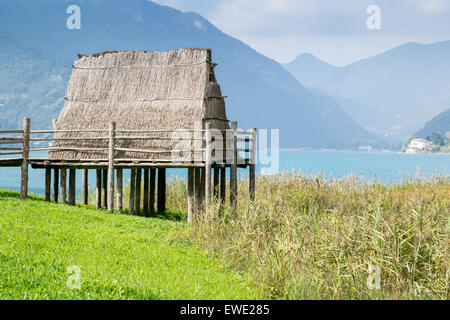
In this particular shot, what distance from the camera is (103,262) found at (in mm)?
8023

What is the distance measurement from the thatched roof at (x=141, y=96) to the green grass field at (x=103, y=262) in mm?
3839

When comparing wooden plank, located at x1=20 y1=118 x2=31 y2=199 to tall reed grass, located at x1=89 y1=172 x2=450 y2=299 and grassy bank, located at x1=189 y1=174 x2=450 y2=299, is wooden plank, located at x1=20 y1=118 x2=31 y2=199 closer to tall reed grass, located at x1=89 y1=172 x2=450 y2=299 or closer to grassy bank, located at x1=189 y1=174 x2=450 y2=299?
tall reed grass, located at x1=89 y1=172 x2=450 y2=299

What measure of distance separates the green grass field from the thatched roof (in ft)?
12.6

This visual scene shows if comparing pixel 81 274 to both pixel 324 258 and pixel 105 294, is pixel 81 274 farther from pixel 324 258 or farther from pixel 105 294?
pixel 324 258

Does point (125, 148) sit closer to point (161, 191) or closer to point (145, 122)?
point (145, 122)

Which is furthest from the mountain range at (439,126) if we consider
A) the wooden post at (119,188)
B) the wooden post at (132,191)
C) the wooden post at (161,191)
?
the wooden post at (119,188)

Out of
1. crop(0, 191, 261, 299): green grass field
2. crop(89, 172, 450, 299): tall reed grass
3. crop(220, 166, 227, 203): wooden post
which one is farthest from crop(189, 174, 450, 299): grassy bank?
crop(220, 166, 227, 203): wooden post

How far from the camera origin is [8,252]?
7957 mm

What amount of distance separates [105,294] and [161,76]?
10.4 metres

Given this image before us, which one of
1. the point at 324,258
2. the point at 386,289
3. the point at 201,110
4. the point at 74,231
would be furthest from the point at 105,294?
the point at 201,110

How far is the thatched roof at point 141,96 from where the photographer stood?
14.9 m

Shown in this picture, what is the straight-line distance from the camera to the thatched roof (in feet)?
49.0

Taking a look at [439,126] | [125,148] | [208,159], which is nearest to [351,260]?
[208,159]

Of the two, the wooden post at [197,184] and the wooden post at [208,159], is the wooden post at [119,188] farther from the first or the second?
the wooden post at [208,159]
